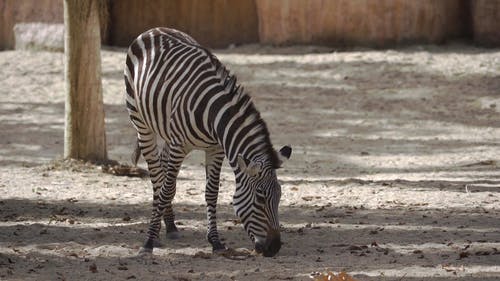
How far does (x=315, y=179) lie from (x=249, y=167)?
4.49 metres

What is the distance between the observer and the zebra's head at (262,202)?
8.00 metres

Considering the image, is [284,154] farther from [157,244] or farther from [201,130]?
[157,244]

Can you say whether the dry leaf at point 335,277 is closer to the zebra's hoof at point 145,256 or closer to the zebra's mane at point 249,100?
the zebra's mane at point 249,100

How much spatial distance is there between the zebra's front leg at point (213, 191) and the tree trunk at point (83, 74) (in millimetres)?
3960

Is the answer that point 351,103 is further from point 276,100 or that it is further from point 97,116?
point 97,116

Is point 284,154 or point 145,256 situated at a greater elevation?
point 284,154

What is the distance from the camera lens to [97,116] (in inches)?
495

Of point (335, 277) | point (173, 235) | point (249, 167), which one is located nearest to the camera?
point (335, 277)

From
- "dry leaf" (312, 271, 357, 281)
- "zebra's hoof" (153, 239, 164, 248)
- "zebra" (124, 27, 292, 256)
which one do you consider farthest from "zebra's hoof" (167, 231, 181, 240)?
"dry leaf" (312, 271, 357, 281)

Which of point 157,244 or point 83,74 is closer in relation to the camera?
point 157,244

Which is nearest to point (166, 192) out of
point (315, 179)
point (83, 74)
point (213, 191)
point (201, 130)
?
point (213, 191)

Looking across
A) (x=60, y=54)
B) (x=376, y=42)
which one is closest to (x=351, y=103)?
(x=376, y=42)

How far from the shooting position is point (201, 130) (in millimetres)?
8508

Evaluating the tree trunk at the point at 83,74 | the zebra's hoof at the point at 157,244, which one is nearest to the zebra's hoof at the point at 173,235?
the zebra's hoof at the point at 157,244
